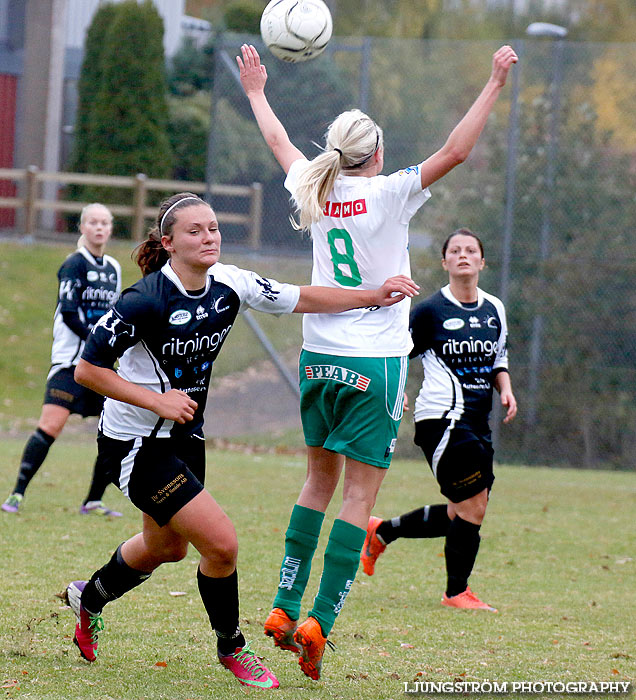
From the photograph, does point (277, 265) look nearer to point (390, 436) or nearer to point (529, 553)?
point (529, 553)

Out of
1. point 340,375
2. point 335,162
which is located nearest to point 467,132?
point 335,162

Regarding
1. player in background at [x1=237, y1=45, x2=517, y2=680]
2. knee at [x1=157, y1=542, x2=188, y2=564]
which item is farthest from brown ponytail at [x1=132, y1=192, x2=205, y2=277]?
knee at [x1=157, y1=542, x2=188, y2=564]

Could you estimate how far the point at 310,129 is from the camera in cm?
1361

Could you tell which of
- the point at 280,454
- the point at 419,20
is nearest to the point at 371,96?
the point at 280,454

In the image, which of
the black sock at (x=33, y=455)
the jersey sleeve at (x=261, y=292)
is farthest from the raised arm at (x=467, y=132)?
the black sock at (x=33, y=455)

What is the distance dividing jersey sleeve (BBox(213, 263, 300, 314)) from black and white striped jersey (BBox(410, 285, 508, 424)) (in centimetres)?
180

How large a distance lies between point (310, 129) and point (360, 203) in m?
9.64

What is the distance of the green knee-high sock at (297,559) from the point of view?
422cm

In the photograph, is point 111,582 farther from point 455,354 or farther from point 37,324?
point 37,324

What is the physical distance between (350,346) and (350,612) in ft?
5.47

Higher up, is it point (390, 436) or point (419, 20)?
point (419, 20)

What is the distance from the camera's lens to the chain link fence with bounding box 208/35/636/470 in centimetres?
1305

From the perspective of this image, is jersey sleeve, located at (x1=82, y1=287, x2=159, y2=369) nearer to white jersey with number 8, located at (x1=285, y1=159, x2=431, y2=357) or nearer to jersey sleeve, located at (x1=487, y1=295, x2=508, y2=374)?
white jersey with number 8, located at (x1=285, y1=159, x2=431, y2=357)

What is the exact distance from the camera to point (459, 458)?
5590 mm
